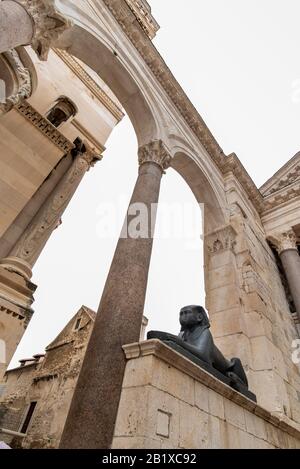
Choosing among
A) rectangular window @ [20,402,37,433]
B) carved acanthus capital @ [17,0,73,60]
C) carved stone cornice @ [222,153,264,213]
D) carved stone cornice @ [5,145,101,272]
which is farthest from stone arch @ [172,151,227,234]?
rectangular window @ [20,402,37,433]

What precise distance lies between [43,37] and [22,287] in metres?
3.84

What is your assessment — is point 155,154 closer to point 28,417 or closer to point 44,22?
point 44,22

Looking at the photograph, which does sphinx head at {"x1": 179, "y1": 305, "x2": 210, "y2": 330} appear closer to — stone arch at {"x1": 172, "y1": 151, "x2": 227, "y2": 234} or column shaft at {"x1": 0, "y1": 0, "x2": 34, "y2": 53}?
column shaft at {"x1": 0, "y1": 0, "x2": 34, "y2": 53}

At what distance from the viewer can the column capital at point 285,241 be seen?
865 cm

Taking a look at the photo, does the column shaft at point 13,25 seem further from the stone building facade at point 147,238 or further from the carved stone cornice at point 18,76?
the carved stone cornice at point 18,76

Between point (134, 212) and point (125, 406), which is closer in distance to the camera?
point (125, 406)

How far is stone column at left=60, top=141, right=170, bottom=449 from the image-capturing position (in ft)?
7.70

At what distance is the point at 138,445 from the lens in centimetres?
196

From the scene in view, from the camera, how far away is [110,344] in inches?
113

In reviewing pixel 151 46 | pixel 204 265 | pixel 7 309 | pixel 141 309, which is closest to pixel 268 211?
pixel 204 265

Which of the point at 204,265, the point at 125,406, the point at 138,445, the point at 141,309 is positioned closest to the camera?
the point at 138,445
